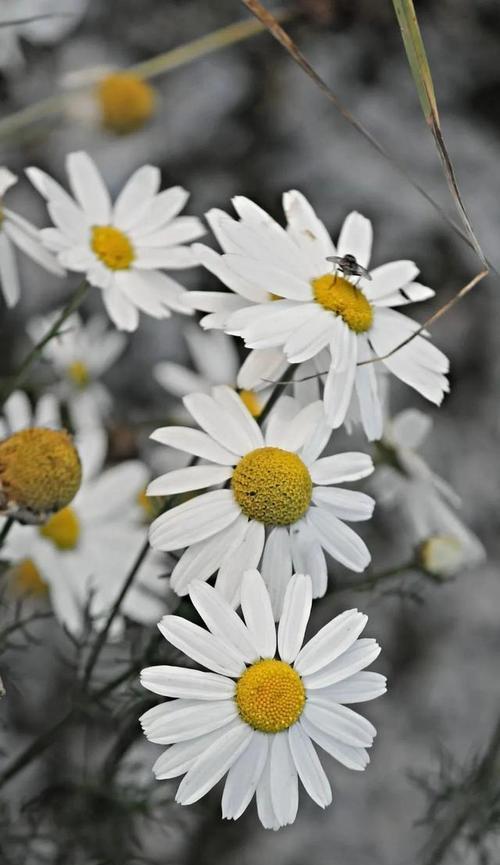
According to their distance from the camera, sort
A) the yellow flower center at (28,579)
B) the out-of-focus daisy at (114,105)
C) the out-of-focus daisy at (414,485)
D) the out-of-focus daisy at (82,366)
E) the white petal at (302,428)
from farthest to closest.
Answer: the out-of-focus daisy at (114,105)
the out-of-focus daisy at (82,366)
the yellow flower center at (28,579)
the out-of-focus daisy at (414,485)
the white petal at (302,428)

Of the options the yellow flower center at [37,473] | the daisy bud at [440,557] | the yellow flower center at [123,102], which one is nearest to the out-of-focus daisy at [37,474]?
the yellow flower center at [37,473]

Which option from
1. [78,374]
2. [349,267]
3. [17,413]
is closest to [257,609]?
[349,267]

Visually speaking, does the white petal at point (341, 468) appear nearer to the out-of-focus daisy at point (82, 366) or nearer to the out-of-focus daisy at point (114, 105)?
the out-of-focus daisy at point (82, 366)

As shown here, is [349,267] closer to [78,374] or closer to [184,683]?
[184,683]

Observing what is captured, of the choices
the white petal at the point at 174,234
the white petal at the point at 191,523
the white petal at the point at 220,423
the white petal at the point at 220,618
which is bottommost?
the white petal at the point at 220,618

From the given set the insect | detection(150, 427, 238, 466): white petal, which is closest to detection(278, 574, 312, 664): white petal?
detection(150, 427, 238, 466): white petal

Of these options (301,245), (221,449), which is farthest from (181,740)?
(301,245)

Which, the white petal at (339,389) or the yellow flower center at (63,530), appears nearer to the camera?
the white petal at (339,389)
